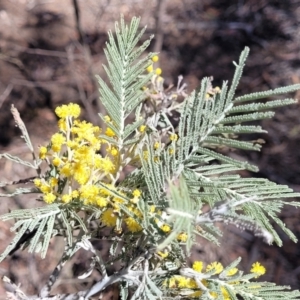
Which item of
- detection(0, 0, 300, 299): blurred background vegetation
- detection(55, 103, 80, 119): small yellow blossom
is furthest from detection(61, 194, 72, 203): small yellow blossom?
detection(0, 0, 300, 299): blurred background vegetation

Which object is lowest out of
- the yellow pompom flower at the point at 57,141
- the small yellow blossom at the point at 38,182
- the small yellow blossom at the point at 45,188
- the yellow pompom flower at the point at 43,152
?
the small yellow blossom at the point at 45,188

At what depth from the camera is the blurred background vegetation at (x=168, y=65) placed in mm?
1971

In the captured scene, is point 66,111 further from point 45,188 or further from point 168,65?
point 168,65

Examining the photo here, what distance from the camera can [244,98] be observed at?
2.00 feet

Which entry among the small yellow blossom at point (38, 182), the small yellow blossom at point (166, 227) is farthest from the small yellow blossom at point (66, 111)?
the small yellow blossom at point (166, 227)

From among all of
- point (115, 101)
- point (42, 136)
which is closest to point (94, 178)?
point (115, 101)

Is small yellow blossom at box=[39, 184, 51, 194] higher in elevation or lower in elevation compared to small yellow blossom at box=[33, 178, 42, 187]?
lower

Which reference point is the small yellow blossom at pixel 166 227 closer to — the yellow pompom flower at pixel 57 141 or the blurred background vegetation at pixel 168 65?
the yellow pompom flower at pixel 57 141

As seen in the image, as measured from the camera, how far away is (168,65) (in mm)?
2492

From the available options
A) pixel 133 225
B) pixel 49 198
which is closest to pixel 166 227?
pixel 133 225

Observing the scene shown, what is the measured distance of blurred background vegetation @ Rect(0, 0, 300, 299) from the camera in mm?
1971

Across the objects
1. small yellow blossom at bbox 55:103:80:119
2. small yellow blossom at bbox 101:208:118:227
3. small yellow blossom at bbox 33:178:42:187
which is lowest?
small yellow blossom at bbox 101:208:118:227

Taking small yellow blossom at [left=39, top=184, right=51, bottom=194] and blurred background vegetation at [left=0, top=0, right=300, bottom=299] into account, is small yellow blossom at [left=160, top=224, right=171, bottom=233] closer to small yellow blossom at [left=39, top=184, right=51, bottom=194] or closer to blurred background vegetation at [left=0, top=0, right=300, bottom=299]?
small yellow blossom at [left=39, top=184, right=51, bottom=194]

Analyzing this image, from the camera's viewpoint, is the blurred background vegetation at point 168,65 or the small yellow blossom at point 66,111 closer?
the small yellow blossom at point 66,111
